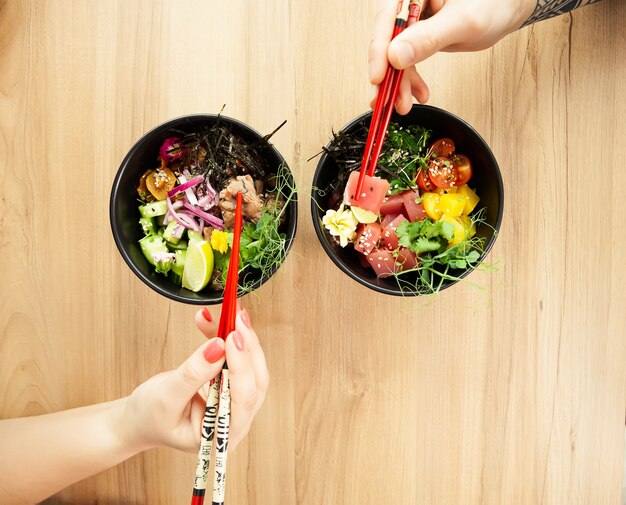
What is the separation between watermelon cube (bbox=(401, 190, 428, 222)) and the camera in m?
1.10

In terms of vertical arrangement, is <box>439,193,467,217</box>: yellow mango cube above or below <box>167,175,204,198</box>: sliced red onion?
below

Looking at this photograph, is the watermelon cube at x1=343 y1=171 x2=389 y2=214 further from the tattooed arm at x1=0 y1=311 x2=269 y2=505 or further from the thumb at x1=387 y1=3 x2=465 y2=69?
the tattooed arm at x1=0 y1=311 x2=269 y2=505

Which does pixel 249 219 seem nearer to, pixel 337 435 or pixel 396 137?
pixel 396 137

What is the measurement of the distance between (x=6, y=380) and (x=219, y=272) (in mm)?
715

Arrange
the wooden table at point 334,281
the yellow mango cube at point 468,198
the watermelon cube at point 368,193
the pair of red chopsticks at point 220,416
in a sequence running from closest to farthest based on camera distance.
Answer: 1. the pair of red chopsticks at point 220,416
2. the watermelon cube at point 368,193
3. the yellow mango cube at point 468,198
4. the wooden table at point 334,281

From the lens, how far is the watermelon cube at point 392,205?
3.63 feet

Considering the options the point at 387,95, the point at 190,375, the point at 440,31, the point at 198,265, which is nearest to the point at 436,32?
the point at 440,31

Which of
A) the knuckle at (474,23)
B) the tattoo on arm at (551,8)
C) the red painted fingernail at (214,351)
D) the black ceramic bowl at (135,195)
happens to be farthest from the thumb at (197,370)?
the tattoo on arm at (551,8)

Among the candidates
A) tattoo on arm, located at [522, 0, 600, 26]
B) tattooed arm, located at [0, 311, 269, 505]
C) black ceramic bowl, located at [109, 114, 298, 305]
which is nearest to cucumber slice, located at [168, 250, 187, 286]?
black ceramic bowl, located at [109, 114, 298, 305]

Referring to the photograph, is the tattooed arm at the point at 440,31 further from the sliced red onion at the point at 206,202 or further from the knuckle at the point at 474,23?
the sliced red onion at the point at 206,202

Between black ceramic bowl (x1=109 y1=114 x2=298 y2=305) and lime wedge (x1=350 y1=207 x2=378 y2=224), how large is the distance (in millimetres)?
128

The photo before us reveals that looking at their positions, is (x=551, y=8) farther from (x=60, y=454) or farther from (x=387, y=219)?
(x=60, y=454)

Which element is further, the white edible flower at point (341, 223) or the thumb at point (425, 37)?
the white edible flower at point (341, 223)

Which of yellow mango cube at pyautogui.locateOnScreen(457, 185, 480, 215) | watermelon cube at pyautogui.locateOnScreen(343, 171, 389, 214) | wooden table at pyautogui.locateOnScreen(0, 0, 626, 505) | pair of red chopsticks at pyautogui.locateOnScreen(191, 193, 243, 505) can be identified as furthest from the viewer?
wooden table at pyautogui.locateOnScreen(0, 0, 626, 505)
